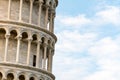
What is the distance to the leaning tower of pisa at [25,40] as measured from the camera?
4488 cm

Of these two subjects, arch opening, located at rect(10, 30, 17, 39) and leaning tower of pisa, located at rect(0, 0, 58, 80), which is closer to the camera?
leaning tower of pisa, located at rect(0, 0, 58, 80)

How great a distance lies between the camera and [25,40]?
151 feet

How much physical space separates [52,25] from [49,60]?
3485mm

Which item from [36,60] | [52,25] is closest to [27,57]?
[36,60]

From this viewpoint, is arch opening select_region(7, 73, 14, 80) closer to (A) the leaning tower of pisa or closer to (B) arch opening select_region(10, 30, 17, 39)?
(A) the leaning tower of pisa

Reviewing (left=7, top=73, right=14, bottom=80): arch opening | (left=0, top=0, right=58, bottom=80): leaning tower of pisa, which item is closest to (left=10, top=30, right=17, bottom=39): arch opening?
(left=0, top=0, right=58, bottom=80): leaning tower of pisa

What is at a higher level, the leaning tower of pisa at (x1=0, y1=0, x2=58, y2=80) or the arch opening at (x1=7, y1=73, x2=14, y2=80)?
the leaning tower of pisa at (x1=0, y1=0, x2=58, y2=80)

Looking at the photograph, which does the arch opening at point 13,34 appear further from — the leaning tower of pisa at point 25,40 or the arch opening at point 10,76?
the arch opening at point 10,76

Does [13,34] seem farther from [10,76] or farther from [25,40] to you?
[10,76]

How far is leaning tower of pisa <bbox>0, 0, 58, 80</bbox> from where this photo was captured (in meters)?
44.9

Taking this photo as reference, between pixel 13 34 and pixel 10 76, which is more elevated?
pixel 13 34

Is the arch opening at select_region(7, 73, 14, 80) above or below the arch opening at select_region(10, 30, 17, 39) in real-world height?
below

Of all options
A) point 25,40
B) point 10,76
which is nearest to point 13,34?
point 25,40

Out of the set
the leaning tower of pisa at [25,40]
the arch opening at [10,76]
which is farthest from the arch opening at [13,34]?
the arch opening at [10,76]
